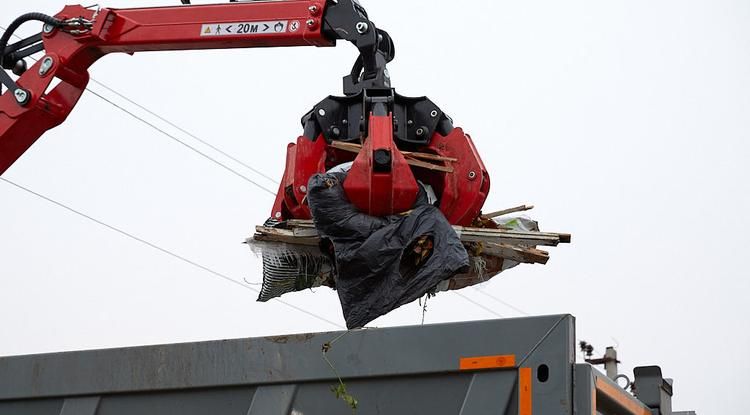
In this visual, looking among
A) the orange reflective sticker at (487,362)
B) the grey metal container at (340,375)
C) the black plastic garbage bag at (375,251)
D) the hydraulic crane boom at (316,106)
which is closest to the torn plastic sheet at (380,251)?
the black plastic garbage bag at (375,251)

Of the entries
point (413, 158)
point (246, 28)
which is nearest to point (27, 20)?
point (246, 28)

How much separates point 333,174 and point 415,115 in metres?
0.66

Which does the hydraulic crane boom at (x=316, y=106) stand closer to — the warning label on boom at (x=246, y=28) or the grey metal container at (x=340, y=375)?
the warning label on boom at (x=246, y=28)

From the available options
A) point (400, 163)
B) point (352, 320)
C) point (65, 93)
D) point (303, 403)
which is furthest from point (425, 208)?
point (65, 93)

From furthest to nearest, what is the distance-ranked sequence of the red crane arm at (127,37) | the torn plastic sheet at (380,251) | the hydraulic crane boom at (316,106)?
1. the red crane arm at (127,37)
2. the hydraulic crane boom at (316,106)
3. the torn plastic sheet at (380,251)

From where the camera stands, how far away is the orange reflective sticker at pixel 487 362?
3639mm

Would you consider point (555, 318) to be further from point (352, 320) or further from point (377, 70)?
point (377, 70)

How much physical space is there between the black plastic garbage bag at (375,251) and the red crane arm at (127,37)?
1196 millimetres

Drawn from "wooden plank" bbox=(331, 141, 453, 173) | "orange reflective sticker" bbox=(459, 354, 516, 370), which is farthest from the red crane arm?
"orange reflective sticker" bbox=(459, 354, 516, 370)

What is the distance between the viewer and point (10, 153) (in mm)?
7059

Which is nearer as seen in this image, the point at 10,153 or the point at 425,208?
the point at 425,208

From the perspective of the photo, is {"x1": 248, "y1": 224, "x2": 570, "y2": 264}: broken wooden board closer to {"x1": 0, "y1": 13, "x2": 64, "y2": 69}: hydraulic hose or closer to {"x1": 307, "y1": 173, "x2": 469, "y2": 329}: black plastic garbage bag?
{"x1": 307, "y1": 173, "x2": 469, "y2": 329}: black plastic garbage bag

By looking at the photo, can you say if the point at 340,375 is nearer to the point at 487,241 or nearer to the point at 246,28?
the point at 487,241

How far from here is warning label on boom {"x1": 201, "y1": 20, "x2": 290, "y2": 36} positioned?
261 inches
